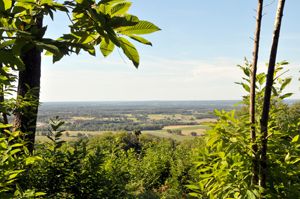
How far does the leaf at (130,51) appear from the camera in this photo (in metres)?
1.11

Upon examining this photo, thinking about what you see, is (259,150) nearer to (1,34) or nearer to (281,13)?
(281,13)

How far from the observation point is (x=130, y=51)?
3.73 feet

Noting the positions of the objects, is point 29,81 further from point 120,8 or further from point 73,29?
point 120,8

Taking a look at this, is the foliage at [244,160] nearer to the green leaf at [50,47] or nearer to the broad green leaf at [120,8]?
the broad green leaf at [120,8]

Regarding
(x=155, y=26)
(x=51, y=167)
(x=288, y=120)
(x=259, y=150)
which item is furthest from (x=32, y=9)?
(x=51, y=167)

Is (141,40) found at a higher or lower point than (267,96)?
higher

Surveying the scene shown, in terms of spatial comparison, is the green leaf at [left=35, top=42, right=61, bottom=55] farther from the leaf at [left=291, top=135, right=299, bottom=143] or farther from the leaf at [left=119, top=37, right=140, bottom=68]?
the leaf at [left=291, top=135, right=299, bottom=143]

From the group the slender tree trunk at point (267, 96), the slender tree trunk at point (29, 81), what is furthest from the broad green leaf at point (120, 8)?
the slender tree trunk at point (29, 81)

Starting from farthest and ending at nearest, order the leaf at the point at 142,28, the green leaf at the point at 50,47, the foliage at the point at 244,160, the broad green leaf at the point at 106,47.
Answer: the foliage at the point at 244,160 < the broad green leaf at the point at 106,47 < the leaf at the point at 142,28 < the green leaf at the point at 50,47

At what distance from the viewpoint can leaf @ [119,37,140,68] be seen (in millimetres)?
1107

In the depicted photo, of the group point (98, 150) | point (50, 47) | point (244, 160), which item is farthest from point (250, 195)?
point (98, 150)

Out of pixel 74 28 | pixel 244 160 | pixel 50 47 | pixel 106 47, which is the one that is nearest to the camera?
pixel 50 47

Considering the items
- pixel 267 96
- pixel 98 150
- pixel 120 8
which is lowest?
pixel 98 150

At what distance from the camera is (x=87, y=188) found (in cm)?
441
